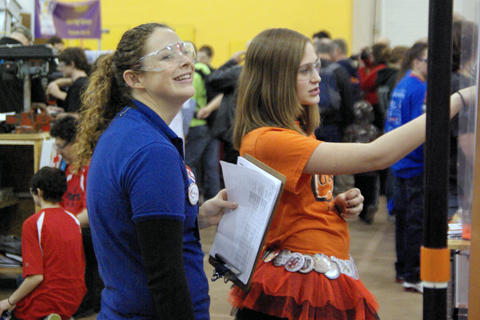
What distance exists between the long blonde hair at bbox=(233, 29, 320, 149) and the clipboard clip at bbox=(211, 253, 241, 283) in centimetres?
43

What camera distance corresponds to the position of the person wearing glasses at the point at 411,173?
3742mm

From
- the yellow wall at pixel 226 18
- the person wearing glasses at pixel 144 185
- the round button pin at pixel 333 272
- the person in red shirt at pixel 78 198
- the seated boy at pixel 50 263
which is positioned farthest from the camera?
the yellow wall at pixel 226 18

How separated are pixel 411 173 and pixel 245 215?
2.58 metres

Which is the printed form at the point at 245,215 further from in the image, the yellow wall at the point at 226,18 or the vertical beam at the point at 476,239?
the yellow wall at the point at 226,18

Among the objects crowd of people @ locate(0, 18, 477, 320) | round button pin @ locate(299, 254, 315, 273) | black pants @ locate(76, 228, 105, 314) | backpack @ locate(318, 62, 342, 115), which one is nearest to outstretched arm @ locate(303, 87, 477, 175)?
crowd of people @ locate(0, 18, 477, 320)

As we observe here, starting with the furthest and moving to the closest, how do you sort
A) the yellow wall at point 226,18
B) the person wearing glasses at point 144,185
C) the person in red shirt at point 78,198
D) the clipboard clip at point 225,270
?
the yellow wall at point 226,18 < the person in red shirt at point 78,198 < the clipboard clip at point 225,270 < the person wearing glasses at point 144,185

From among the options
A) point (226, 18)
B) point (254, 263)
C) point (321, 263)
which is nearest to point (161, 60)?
point (254, 263)

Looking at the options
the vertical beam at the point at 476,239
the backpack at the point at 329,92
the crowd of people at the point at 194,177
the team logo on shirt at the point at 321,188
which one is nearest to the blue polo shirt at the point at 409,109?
the backpack at the point at 329,92

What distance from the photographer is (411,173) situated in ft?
12.3

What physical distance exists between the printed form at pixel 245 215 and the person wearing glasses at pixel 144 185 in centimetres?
13

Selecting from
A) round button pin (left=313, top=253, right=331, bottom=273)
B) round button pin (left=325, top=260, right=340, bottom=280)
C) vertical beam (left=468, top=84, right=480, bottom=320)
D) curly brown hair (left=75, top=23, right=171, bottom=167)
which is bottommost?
round button pin (left=325, top=260, right=340, bottom=280)

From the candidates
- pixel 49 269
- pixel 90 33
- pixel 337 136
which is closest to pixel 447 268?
pixel 49 269

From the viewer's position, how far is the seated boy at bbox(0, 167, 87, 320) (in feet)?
9.75

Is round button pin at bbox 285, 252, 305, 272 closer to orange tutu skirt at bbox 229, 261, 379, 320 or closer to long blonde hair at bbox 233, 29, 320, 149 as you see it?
orange tutu skirt at bbox 229, 261, 379, 320
